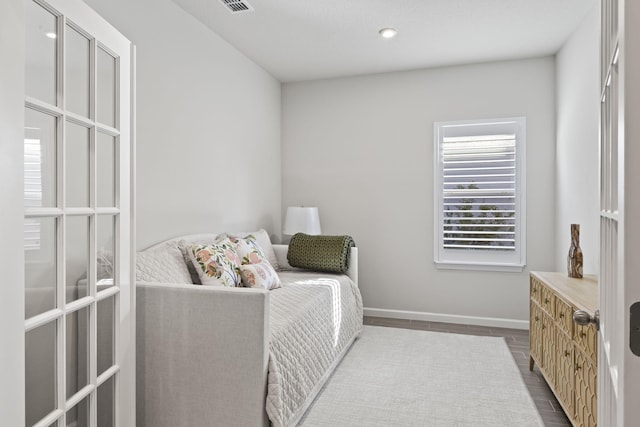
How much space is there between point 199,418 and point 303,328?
737 mm

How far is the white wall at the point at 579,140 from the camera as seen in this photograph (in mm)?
2723

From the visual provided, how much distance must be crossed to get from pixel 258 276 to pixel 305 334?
23.6 inches

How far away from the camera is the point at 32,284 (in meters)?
1.24

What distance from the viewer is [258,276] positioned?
285cm

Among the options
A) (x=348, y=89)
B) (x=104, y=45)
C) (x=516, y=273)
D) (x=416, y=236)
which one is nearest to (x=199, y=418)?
(x=104, y=45)

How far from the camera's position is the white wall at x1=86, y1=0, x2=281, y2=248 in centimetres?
257

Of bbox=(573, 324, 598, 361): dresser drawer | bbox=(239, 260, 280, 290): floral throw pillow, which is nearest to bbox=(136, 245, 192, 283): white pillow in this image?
bbox=(239, 260, 280, 290): floral throw pillow

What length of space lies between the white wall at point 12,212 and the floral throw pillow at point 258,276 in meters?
1.68

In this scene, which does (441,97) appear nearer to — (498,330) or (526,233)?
(526,233)

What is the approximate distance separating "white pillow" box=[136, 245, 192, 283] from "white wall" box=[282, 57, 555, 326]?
2.24m

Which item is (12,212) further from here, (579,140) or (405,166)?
(405,166)

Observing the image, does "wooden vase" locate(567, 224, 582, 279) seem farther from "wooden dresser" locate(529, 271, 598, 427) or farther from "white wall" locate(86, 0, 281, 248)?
"white wall" locate(86, 0, 281, 248)

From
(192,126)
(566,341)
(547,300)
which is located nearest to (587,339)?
(566,341)

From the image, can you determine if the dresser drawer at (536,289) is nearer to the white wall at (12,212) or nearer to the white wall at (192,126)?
the white wall at (192,126)
